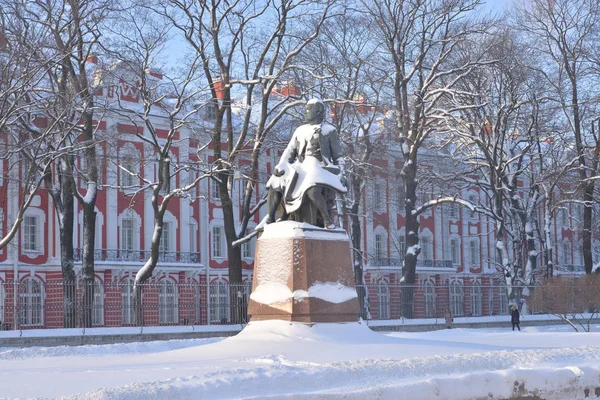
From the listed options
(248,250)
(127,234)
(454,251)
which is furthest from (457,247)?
(127,234)

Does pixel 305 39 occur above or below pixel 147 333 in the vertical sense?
above

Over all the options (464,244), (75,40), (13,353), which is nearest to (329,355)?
(13,353)

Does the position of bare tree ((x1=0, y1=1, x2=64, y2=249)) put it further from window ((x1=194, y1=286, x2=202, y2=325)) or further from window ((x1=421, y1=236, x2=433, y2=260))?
window ((x1=421, y1=236, x2=433, y2=260))

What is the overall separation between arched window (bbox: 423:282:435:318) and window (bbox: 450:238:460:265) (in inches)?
1057

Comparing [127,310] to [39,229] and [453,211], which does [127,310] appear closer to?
[39,229]

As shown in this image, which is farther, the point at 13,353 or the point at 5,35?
the point at 5,35

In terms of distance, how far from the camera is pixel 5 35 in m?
23.2

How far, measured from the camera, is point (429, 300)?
31.4 metres

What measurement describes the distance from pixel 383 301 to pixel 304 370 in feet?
71.7

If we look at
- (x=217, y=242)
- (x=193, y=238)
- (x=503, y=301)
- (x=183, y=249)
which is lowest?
(x=503, y=301)

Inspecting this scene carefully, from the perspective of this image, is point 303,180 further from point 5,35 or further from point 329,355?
point 5,35

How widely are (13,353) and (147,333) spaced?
11.5m

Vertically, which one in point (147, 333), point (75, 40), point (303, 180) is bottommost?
point (147, 333)

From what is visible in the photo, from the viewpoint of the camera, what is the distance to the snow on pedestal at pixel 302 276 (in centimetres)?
1256
